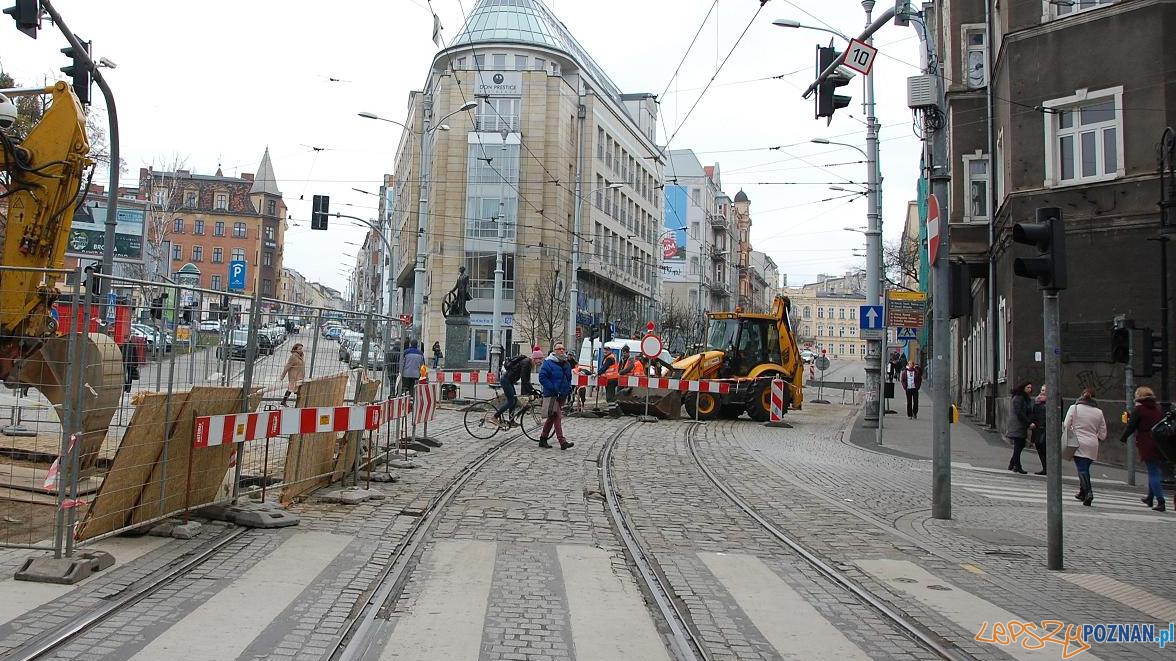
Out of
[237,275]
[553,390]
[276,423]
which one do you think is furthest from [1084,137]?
[237,275]

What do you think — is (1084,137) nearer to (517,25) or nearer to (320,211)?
(320,211)

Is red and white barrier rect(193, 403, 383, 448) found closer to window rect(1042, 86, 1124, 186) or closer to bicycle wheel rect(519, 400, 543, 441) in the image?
bicycle wheel rect(519, 400, 543, 441)

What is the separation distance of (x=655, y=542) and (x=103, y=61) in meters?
13.6

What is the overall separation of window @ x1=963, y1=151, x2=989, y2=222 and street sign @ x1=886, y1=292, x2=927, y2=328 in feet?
21.0

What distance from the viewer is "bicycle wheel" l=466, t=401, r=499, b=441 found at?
1725 cm

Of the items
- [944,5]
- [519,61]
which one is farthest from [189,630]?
[519,61]

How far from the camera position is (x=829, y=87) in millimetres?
13555

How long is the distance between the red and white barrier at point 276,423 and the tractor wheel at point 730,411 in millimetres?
16416

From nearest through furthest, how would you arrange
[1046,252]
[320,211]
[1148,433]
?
[1046,252], [1148,433], [320,211]

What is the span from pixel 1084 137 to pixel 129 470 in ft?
58.9

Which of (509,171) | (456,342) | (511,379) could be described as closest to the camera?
(511,379)

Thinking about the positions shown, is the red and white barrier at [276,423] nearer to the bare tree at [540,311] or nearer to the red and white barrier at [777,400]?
the red and white barrier at [777,400]

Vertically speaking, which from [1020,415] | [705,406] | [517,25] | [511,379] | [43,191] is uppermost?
[517,25]

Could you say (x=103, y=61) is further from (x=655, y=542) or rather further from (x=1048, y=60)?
(x=1048, y=60)
